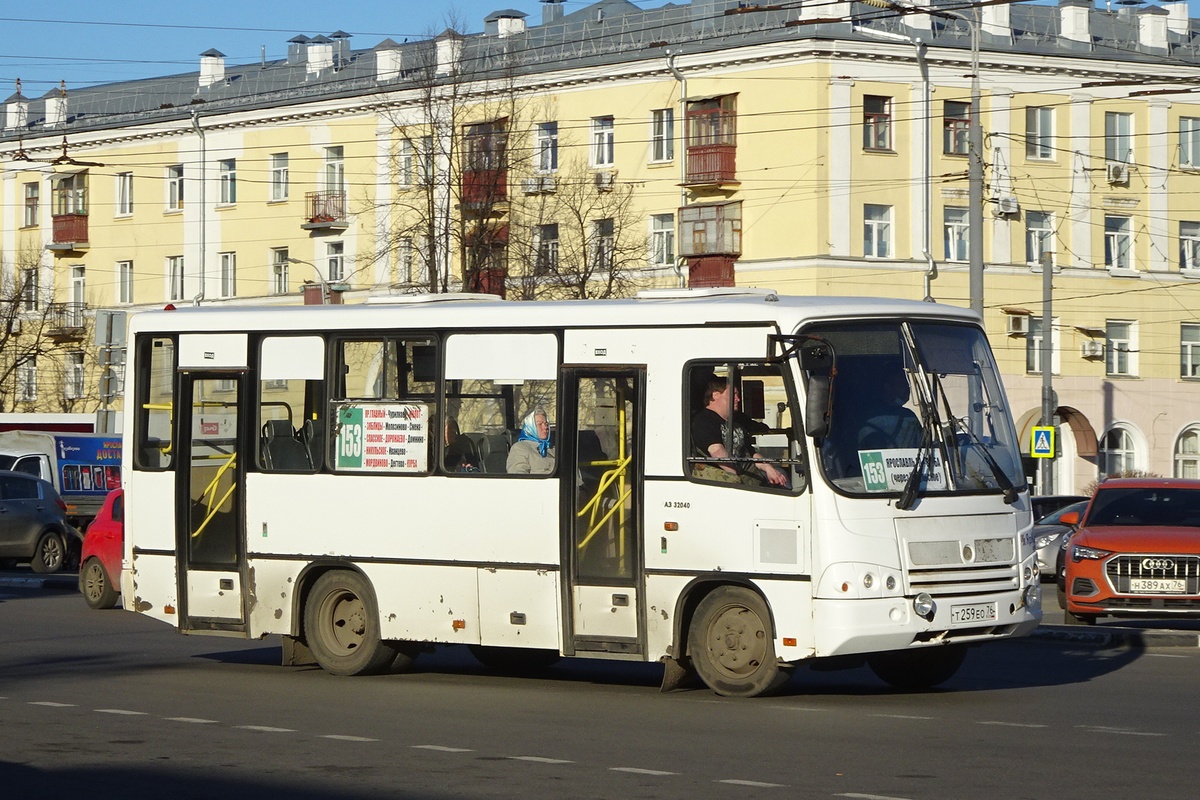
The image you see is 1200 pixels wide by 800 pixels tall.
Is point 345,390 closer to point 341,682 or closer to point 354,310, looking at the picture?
point 354,310

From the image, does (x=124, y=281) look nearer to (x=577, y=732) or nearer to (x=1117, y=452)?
(x=1117, y=452)

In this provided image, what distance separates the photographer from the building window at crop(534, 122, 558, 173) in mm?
56000

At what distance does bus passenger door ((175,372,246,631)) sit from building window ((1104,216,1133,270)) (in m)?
42.0

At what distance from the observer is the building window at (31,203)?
227ft

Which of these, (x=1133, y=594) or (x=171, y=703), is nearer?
(x=171, y=703)

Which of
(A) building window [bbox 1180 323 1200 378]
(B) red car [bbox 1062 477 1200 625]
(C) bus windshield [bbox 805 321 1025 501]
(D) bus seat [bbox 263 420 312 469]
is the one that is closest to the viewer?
(C) bus windshield [bbox 805 321 1025 501]

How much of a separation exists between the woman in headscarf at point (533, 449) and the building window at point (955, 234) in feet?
127

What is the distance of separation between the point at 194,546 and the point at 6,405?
53.8m

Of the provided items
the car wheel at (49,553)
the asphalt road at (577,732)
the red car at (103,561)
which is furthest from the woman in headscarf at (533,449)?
the car wheel at (49,553)

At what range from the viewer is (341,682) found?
51.0ft

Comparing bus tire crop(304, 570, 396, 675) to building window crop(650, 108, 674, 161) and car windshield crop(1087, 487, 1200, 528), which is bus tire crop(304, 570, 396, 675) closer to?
car windshield crop(1087, 487, 1200, 528)

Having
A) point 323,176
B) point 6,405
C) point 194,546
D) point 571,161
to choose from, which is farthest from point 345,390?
point 6,405

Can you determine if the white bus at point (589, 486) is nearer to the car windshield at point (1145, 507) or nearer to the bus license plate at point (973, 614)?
the bus license plate at point (973, 614)

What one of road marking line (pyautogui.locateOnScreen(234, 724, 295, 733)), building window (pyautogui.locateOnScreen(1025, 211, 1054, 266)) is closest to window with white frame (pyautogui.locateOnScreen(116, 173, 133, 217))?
building window (pyautogui.locateOnScreen(1025, 211, 1054, 266))
